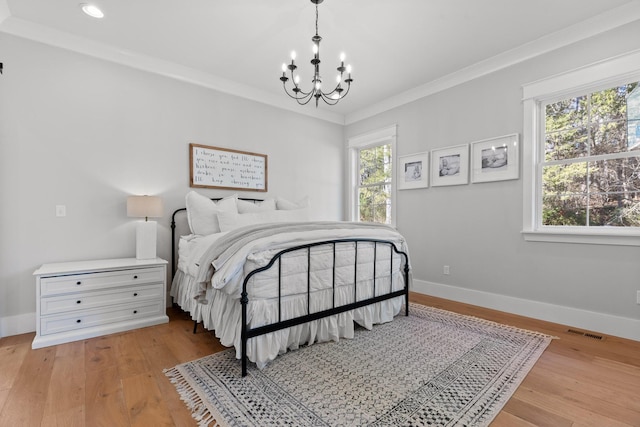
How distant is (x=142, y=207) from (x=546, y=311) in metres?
3.91

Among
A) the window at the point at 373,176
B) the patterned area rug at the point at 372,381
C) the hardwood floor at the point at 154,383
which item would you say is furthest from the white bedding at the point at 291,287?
the window at the point at 373,176

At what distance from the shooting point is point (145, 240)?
289cm

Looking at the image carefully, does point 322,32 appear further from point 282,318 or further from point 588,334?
point 588,334

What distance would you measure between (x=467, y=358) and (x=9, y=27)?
440cm

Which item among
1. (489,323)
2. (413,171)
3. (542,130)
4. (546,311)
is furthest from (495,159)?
(489,323)

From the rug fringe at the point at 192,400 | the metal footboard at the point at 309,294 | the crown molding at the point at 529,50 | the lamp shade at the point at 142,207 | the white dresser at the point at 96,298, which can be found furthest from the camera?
the lamp shade at the point at 142,207

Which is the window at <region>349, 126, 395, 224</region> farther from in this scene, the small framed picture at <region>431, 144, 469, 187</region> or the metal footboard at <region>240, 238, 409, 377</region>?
the metal footboard at <region>240, 238, 409, 377</region>

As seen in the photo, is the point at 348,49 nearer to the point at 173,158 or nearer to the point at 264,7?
the point at 264,7

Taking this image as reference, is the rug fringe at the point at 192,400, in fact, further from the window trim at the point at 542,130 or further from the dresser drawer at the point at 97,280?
the window trim at the point at 542,130

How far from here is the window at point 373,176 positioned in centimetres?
446

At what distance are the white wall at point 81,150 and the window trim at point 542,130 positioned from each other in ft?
10.6

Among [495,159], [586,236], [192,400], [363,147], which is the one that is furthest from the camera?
[363,147]

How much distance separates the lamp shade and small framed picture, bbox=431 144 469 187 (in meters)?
3.11

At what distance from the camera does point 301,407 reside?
1.55m
